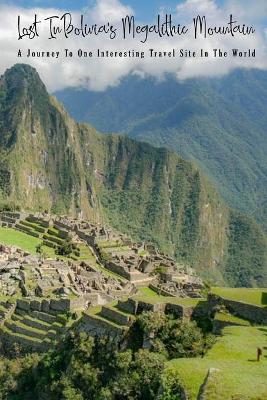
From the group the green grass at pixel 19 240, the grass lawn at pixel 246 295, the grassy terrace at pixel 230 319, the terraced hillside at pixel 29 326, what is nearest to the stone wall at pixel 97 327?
the grassy terrace at pixel 230 319

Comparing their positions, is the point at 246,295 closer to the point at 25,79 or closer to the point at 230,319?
the point at 230,319

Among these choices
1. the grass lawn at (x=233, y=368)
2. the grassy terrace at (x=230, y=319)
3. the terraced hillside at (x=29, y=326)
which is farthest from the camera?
the terraced hillside at (x=29, y=326)

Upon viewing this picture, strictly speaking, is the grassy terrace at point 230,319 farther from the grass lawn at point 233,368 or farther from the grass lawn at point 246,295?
the grass lawn at point 233,368

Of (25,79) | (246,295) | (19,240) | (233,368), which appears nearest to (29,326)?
(246,295)

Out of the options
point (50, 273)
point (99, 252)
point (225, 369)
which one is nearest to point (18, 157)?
point (99, 252)

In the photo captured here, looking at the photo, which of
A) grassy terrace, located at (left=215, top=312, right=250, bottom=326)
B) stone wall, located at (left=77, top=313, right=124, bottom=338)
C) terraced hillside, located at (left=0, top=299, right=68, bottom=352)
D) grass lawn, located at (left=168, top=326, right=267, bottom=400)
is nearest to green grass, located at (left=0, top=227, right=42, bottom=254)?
terraced hillside, located at (left=0, top=299, right=68, bottom=352)

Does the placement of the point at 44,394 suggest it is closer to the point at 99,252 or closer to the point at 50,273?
the point at 50,273

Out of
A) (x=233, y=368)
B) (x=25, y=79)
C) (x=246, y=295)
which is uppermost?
(x=25, y=79)
